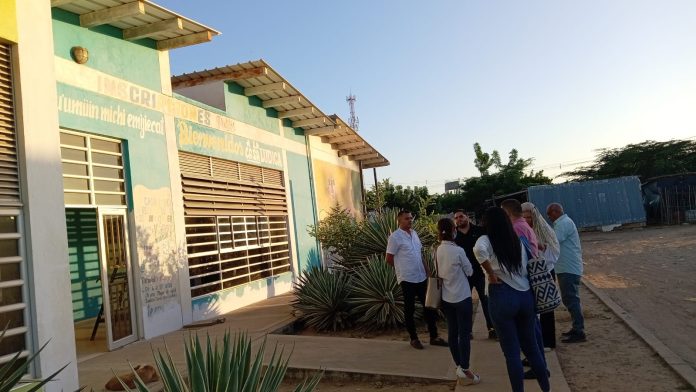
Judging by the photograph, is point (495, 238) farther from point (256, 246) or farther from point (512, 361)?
point (256, 246)

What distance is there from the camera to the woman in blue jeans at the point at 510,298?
438 cm

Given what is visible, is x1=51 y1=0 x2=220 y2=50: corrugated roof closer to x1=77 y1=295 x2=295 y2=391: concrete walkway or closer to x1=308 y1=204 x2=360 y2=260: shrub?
x1=308 y1=204 x2=360 y2=260: shrub

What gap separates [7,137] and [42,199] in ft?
2.14

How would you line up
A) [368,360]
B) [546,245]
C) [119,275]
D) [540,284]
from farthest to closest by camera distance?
[119,275], [368,360], [546,245], [540,284]

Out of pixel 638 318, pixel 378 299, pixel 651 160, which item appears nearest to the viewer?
pixel 638 318

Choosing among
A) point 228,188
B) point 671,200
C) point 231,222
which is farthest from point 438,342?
point 671,200

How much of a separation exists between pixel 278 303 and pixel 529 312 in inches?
306

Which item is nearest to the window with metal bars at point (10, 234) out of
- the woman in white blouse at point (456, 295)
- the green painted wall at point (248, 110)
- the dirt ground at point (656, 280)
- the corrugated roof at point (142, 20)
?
the corrugated roof at point (142, 20)

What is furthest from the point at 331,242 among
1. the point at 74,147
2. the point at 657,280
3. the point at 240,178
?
the point at 657,280

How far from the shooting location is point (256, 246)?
12.6 meters

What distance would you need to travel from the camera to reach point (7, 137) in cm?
522

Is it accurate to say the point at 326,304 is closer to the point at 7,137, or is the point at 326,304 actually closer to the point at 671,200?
the point at 7,137

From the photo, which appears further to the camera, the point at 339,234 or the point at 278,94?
the point at 278,94

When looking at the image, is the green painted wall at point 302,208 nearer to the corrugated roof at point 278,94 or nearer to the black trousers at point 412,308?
the corrugated roof at point 278,94
